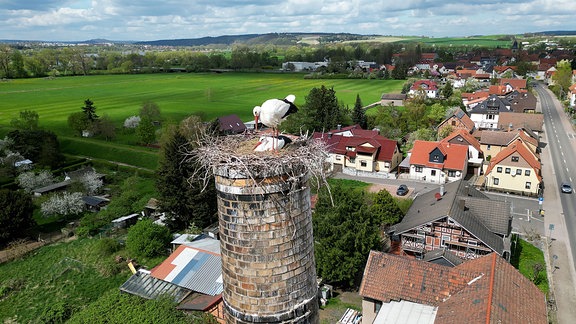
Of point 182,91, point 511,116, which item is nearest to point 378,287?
point 511,116

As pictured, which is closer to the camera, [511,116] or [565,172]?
[565,172]

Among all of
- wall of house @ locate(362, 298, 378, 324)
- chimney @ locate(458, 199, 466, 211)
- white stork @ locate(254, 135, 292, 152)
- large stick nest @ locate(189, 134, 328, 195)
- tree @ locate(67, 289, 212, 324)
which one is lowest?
tree @ locate(67, 289, 212, 324)

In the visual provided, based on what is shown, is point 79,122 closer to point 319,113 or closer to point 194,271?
point 319,113

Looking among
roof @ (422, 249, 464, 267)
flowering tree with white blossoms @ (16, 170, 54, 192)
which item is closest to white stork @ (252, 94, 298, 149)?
roof @ (422, 249, 464, 267)

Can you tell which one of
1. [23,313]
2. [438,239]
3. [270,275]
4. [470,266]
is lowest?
[23,313]

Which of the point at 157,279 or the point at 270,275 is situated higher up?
the point at 270,275

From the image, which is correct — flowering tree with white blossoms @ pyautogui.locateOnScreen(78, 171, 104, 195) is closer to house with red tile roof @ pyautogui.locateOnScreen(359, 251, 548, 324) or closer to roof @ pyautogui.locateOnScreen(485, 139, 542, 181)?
house with red tile roof @ pyautogui.locateOnScreen(359, 251, 548, 324)

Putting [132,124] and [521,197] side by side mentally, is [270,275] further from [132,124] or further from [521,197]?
[132,124]
